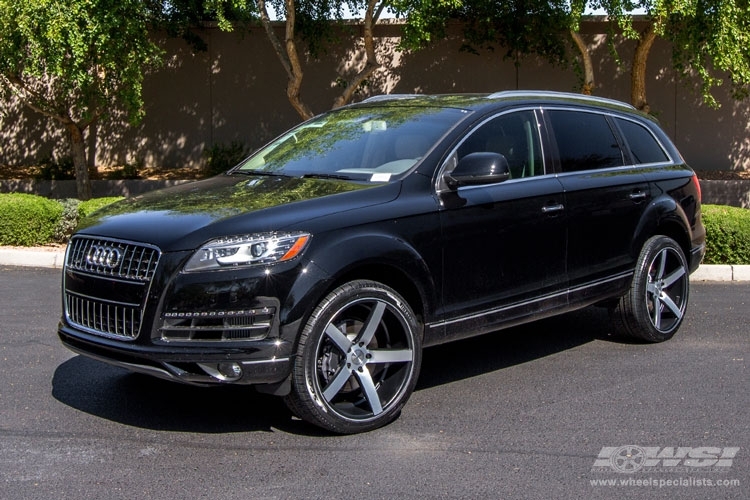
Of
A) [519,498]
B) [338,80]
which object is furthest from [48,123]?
[519,498]

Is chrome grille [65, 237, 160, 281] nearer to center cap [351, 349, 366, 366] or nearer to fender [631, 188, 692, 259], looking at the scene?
center cap [351, 349, 366, 366]

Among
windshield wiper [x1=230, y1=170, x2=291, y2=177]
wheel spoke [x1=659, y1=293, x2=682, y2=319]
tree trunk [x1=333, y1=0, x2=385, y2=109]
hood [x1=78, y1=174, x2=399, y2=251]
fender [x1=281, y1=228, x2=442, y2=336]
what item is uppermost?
tree trunk [x1=333, y1=0, x2=385, y2=109]

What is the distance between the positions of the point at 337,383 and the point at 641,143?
11.8 ft

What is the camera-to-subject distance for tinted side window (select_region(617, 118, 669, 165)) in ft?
23.5

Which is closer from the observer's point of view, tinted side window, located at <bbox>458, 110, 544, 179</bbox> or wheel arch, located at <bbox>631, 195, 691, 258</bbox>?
tinted side window, located at <bbox>458, 110, 544, 179</bbox>

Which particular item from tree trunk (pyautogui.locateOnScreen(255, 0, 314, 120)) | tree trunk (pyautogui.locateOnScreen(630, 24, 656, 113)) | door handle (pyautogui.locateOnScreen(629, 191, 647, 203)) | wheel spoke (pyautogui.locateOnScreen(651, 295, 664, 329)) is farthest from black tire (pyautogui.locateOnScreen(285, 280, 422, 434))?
tree trunk (pyautogui.locateOnScreen(630, 24, 656, 113))

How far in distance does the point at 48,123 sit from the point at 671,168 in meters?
14.6

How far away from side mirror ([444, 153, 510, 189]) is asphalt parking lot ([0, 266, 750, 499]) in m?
1.37

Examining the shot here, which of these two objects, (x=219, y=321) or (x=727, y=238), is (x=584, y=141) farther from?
(x=727, y=238)

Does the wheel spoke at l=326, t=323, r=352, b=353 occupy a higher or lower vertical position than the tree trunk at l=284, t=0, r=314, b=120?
lower

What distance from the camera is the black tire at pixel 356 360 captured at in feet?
16.0

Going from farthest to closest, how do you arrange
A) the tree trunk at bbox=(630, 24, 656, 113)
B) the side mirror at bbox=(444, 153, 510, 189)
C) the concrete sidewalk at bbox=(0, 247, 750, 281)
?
the tree trunk at bbox=(630, 24, 656, 113)
the concrete sidewalk at bbox=(0, 247, 750, 281)
the side mirror at bbox=(444, 153, 510, 189)

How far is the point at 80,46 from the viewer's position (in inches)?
492

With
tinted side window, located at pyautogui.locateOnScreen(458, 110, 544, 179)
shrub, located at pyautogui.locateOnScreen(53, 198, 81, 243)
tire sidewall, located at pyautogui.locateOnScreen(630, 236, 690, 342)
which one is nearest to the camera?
tinted side window, located at pyautogui.locateOnScreen(458, 110, 544, 179)
